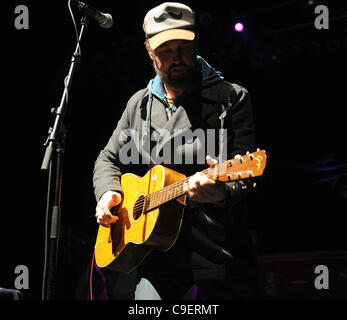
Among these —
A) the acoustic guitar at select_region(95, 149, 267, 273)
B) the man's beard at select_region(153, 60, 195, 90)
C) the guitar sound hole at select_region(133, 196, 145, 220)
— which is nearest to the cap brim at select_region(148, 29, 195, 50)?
the man's beard at select_region(153, 60, 195, 90)

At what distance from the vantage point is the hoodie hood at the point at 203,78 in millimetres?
2369

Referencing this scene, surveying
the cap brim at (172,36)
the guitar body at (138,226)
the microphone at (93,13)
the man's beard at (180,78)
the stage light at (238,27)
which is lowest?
the guitar body at (138,226)

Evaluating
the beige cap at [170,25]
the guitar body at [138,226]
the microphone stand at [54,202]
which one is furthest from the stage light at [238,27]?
the microphone stand at [54,202]

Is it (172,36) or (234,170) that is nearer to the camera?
(234,170)

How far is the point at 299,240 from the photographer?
552 centimetres

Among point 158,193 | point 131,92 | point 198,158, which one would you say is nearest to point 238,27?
point 131,92

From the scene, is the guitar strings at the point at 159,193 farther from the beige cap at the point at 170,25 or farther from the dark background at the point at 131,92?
the dark background at the point at 131,92

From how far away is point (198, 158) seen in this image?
2.23m

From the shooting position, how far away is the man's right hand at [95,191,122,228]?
8.09ft

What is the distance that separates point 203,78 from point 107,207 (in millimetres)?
941

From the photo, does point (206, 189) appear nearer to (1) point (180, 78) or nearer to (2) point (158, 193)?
(2) point (158, 193)

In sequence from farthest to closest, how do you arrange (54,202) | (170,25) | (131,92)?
(131,92), (170,25), (54,202)

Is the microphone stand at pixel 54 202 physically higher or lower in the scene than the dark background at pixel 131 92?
lower

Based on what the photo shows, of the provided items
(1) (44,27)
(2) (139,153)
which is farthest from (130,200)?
(1) (44,27)
